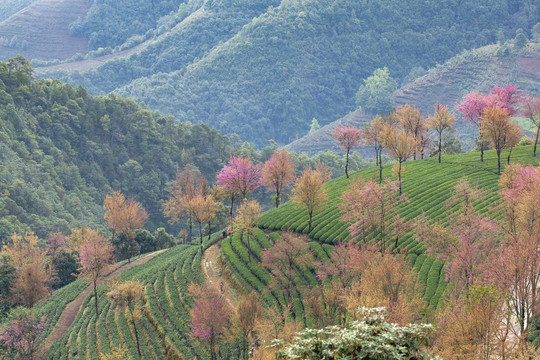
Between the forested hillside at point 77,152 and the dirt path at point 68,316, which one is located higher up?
the forested hillside at point 77,152

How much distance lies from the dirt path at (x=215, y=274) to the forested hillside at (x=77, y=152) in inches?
1676

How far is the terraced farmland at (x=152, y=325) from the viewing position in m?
47.6

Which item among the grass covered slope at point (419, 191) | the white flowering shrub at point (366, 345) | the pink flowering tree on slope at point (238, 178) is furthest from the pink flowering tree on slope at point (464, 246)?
the pink flowering tree on slope at point (238, 178)

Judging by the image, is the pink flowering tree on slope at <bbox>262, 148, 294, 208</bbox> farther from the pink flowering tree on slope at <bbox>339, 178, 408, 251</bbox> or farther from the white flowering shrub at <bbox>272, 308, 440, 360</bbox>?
the white flowering shrub at <bbox>272, 308, 440, 360</bbox>

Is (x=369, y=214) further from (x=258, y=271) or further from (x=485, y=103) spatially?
(x=485, y=103)

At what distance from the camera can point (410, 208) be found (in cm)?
6222

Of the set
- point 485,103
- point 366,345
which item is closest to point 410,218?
point 485,103

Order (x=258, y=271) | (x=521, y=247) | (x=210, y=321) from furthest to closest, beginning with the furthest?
(x=258, y=271) < (x=210, y=321) < (x=521, y=247)

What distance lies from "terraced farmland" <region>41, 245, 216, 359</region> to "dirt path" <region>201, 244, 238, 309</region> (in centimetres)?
97

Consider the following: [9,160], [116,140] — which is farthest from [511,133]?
[116,140]

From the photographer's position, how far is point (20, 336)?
50594 mm

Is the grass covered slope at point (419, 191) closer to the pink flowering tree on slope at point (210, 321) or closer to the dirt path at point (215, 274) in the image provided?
the dirt path at point (215, 274)

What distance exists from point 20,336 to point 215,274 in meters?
20.7

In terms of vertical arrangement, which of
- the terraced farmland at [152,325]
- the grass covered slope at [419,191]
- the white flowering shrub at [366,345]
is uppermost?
the white flowering shrub at [366,345]
